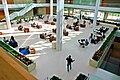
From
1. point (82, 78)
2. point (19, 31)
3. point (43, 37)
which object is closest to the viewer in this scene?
point (82, 78)

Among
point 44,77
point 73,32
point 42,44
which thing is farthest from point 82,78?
point 73,32

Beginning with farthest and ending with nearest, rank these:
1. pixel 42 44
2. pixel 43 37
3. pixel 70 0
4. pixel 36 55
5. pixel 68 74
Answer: pixel 70 0 < pixel 43 37 < pixel 42 44 < pixel 36 55 < pixel 68 74

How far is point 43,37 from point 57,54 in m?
3.51

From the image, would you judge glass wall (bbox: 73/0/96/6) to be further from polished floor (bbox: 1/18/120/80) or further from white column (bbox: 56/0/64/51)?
white column (bbox: 56/0/64/51)

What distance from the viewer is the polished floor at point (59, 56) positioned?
7.78 meters

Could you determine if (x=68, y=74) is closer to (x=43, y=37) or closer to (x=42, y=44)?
(x=42, y=44)

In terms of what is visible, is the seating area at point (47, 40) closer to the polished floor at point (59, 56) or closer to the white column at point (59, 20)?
the polished floor at point (59, 56)

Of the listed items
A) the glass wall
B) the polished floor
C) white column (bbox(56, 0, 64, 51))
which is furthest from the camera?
the glass wall

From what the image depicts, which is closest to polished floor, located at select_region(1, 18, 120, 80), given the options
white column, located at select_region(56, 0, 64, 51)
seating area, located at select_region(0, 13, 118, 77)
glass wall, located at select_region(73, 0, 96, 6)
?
seating area, located at select_region(0, 13, 118, 77)

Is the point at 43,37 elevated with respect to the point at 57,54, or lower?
elevated

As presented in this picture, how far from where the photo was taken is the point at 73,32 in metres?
15.0

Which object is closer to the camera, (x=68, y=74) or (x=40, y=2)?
(x=68, y=74)

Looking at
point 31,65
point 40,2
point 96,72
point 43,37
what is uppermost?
point 40,2

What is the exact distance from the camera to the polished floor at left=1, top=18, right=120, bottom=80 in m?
7.78
